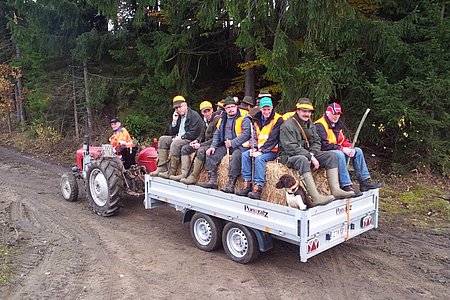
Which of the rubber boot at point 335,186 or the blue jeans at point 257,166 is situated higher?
the blue jeans at point 257,166

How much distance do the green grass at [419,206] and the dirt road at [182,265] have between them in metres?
0.58

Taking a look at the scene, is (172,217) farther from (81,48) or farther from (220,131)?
(81,48)

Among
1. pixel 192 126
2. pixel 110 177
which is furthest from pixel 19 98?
pixel 192 126

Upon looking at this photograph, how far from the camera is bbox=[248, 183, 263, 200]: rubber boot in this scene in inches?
209

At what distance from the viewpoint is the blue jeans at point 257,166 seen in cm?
540

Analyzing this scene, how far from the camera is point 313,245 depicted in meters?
4.80

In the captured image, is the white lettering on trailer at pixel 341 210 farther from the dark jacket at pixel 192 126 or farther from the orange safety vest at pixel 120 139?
the orange safety vest at pixel 120 139

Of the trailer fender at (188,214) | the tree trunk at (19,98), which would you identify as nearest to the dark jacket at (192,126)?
the trailer fender at (188,214)

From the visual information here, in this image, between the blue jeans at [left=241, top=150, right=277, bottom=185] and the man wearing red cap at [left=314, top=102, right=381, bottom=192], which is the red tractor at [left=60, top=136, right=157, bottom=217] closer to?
the blue jeans at [left=241, top=150, right=277, bottom=185]

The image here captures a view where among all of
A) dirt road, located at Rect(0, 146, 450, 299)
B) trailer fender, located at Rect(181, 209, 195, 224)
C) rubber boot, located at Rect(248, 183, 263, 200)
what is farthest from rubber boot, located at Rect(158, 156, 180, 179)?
rubber boot, located at Rect(248, 183, 263, 200)

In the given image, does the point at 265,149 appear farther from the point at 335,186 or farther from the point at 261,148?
the point at 335,186

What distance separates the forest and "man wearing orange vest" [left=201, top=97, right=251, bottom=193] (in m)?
3.18

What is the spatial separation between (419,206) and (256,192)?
4.33 meters

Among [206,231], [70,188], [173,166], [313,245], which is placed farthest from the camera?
[70,188]
